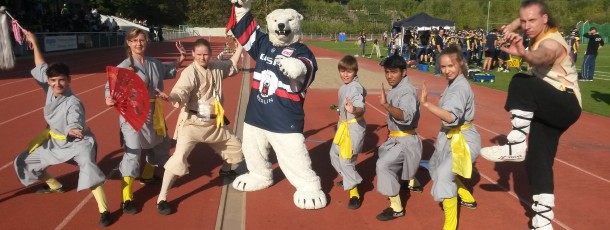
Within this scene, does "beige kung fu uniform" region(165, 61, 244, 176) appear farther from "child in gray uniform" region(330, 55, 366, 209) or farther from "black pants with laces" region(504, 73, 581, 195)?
"black pants with laces" region(504, 73, 581, 195)

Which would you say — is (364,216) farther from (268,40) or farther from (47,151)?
(47,151)

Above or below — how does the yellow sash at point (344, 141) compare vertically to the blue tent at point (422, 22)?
below

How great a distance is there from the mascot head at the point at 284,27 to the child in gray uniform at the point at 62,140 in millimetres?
2009

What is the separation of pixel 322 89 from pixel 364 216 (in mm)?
9413

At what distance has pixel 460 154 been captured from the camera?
3842mm

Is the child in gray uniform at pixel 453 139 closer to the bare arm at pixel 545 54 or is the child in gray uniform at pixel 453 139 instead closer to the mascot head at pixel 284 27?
the bare arm at pixel 545 54

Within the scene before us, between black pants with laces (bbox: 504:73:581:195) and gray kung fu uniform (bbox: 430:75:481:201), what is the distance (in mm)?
446

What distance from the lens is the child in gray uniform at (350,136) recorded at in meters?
4.58

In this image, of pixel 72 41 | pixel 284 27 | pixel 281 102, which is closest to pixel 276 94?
pixel 281 102

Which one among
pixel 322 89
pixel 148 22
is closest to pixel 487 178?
pixel 322 89

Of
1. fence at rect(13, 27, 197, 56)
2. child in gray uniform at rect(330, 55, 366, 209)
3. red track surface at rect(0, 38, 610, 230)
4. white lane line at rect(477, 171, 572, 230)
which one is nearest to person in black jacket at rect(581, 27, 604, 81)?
red track surface at rect(0, 38, 610, 230)

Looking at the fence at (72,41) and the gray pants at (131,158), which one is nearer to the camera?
the gray pants at (131,158)

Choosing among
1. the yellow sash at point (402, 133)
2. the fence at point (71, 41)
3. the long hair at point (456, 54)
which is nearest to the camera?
the long hair at point (456, 54)

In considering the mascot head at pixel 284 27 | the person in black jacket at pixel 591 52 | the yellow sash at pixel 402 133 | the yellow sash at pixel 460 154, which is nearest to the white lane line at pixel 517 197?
the yellow sash at pixel 460 154
